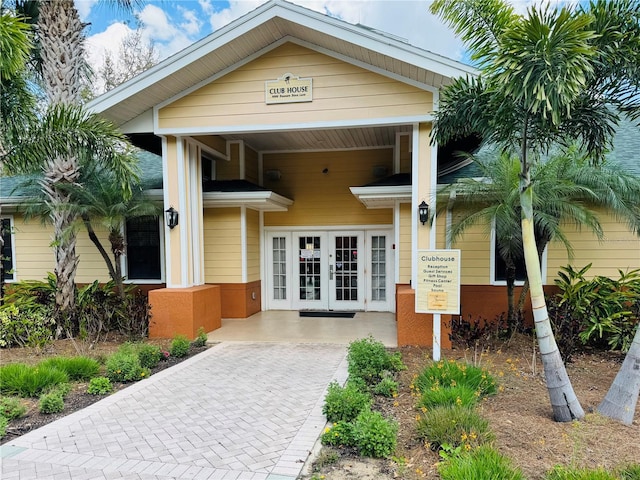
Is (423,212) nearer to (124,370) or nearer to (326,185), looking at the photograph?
(326,185)

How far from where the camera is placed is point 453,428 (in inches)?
127

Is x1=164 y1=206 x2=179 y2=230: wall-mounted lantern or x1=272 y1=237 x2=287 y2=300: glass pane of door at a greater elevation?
x1=164 y1=206 x2=179 y2=230: wall-mounted lantern

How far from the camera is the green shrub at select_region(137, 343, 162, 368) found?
560 cm

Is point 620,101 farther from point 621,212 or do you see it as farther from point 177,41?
point 177,41

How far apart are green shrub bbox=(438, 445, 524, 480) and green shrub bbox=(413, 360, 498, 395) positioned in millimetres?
1341

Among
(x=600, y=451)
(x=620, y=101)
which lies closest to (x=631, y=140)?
(x=620, y=101)

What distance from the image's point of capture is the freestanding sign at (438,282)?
5555 millimetres

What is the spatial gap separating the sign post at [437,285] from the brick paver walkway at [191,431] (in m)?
1.54

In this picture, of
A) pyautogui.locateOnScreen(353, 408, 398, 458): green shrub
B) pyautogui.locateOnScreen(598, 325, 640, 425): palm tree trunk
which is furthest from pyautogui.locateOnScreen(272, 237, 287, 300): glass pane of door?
pyautogui.locateOnScreen(598, 325, 640, 425): palm tree trunk

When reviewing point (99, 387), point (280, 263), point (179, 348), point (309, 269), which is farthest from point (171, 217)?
point (309, 269)

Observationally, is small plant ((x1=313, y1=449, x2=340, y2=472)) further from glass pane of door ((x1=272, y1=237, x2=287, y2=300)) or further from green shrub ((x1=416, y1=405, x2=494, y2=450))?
glass pane of door ((x1=272, y1=237, x2=287, y2=300))

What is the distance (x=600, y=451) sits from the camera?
312 cm

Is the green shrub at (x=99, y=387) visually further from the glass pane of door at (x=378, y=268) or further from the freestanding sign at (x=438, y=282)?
the glass pane of door at (x=378, y=268)

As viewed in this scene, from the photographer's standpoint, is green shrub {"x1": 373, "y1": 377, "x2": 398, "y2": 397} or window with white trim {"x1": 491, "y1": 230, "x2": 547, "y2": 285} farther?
window with white trim {"x1": 491, "y1": 230, "x2": 547, "y2": 285}
